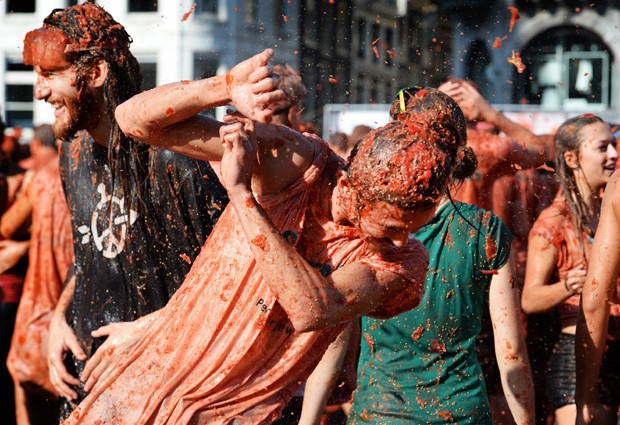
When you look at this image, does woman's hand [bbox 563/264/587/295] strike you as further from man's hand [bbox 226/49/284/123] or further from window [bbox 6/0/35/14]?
window [bbox 6/0/35/14]

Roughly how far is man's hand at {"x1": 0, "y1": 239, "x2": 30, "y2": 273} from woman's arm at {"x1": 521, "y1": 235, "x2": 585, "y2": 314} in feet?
10.3

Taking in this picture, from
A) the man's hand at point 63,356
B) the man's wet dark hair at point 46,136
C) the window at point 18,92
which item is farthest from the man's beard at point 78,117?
the window at point 18,92

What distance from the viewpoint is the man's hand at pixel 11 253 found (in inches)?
265

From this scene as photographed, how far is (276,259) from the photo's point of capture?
2.76 meters

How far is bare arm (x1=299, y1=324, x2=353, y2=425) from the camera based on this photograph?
426 centimetres

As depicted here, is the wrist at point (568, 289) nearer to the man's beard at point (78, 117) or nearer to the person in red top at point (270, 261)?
the person in red top at point (270, 261)

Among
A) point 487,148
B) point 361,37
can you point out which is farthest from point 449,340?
point 361,37

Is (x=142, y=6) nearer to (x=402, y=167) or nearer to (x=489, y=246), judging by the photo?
(x=489, y=246)

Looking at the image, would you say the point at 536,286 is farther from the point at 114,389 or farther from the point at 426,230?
the point at 114,389

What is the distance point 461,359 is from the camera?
398cm

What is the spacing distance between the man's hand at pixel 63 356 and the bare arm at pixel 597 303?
2017 millimetres

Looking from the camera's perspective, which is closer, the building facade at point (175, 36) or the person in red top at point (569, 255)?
the person in red top at point (569, 255)

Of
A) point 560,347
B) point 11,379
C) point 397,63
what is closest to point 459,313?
point 560,347

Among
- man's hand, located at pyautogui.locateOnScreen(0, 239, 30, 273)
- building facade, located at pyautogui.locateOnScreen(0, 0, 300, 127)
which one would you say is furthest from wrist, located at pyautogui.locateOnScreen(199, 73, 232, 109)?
building facade, located at pyautogui.locateOnScreen(0, 0, 300, 127)
